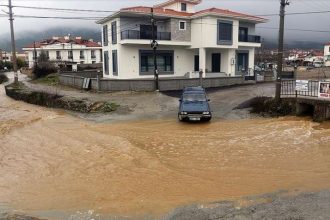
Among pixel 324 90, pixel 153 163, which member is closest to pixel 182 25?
pixel 324 90

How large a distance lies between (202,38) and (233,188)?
2930 cm

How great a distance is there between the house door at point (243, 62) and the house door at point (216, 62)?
8.30 ft

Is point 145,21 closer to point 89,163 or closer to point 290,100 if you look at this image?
point 290,100

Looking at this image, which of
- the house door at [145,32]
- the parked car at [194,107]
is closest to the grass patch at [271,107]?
the parked car at [194,107]

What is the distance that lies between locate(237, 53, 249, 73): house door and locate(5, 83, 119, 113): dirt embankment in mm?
22648

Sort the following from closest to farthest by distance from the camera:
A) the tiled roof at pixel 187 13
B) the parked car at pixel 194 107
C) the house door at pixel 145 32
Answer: the parked car at pixel 194 107 → the tiled roof at pixel 187 13 → the house door at pixel 145 32

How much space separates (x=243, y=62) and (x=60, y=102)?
966 inches

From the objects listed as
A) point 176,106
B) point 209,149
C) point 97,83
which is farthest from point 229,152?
point 97,83

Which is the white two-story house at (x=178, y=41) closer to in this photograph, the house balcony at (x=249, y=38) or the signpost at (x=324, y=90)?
the house balcony at (x=249, y=38)

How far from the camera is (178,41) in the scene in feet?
123

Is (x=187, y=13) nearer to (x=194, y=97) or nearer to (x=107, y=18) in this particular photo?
(x=107, y=18)

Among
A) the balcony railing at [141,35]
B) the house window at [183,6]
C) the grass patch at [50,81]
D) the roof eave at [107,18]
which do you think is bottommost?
the grass patch at [50,81]

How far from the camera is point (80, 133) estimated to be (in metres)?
18.3

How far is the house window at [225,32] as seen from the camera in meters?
37.8
